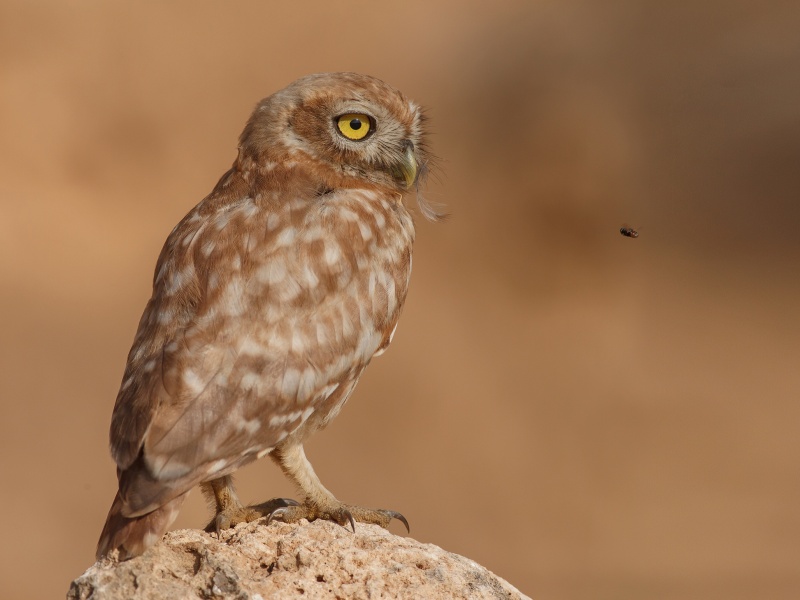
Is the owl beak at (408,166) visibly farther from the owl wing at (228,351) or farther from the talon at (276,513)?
the talon at (276,513)

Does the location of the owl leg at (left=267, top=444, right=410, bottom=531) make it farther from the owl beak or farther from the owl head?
the owl beak

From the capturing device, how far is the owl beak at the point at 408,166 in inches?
161

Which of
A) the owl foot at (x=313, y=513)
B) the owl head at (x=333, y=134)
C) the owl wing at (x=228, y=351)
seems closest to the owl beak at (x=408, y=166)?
the owl head at (x=333, y=134)

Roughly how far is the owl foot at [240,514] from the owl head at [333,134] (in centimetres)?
117

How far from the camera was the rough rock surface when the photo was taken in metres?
3.05

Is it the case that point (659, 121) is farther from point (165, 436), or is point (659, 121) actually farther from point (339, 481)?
point (165, 436)

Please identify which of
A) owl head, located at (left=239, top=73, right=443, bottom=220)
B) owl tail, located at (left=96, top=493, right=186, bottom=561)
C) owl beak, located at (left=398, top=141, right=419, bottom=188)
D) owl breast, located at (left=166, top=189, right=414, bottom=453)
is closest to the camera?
owl tail, located at (left=96, top=493, right=186, bottom=561)

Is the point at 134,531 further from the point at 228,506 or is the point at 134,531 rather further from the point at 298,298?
the point at 298,298

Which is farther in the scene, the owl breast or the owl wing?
the owl breast

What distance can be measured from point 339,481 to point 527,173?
4897 millimetres

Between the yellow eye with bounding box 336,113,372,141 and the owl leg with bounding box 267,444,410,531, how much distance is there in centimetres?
117

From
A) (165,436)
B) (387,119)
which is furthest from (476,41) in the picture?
(165,436)

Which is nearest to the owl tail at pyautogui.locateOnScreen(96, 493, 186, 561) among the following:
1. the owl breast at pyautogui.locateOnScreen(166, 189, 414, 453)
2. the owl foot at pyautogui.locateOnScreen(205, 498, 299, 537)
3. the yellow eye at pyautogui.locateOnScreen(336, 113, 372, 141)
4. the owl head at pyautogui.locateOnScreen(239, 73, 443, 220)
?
the owl breast at pyautogui.locateOnScreen(166, 189, 414, 453)

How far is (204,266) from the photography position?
3.54m
